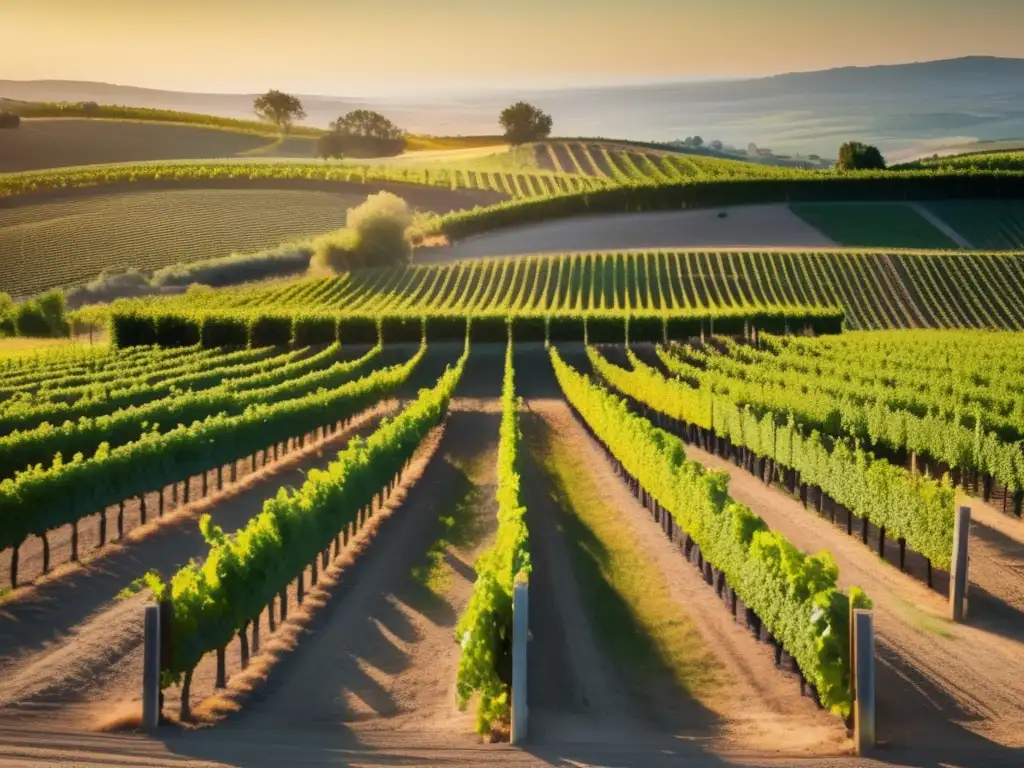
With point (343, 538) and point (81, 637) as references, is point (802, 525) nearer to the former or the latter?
point (343, 538)

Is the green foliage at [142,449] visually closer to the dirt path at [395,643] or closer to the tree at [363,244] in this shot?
the dirt path at [395,643]

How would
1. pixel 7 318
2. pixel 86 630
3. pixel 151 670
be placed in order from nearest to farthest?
1. pixel 151 670
2. pixel 86 630
3. pixel 7 318

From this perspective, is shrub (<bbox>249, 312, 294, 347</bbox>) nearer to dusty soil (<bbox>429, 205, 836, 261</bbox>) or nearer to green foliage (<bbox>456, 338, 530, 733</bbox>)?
dusty soil (<bbox>429, 205, 836, 261</bbox>)

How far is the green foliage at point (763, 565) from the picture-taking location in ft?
48.3

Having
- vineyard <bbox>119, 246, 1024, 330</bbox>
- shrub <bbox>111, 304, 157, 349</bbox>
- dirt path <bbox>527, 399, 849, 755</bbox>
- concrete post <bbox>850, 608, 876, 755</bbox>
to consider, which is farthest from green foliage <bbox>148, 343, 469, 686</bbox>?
vineyard <bbox>119, 246, 1024, 330</bbox>

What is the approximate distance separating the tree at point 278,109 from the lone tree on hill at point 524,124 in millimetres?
39428

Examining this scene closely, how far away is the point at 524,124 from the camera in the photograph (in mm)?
165875

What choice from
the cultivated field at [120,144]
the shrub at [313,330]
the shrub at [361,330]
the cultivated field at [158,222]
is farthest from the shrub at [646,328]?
the cultivated field at [120,144]

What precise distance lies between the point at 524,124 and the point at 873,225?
7119 cm

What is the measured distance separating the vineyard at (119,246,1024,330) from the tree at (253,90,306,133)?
324 feet

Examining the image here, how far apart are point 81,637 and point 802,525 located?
15.9 m

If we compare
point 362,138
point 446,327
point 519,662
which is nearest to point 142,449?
point 519,662

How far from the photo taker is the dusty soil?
334 ft

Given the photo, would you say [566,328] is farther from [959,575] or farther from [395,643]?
[395,643]
